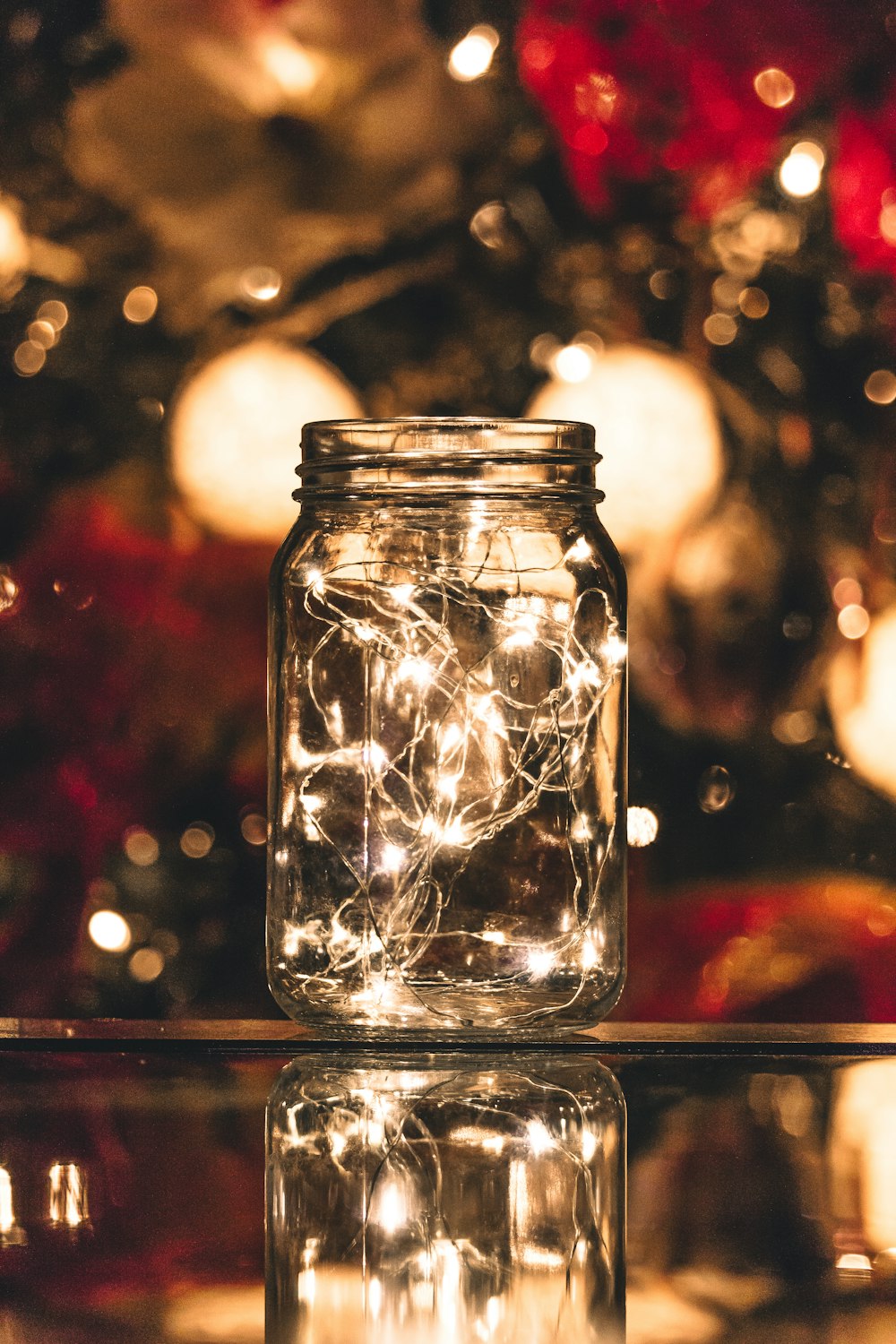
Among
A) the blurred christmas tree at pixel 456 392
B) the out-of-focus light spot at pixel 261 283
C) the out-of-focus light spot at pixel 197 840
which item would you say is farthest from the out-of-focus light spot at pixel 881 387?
the out-of-focus light spot at pixel 197 840

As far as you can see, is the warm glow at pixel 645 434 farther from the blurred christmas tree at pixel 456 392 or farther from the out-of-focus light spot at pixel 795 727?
the out-of-focus light spot at pixel 795 727

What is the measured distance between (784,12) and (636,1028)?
55 centimetres

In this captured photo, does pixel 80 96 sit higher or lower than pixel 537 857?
higher

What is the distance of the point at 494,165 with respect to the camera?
79 cm

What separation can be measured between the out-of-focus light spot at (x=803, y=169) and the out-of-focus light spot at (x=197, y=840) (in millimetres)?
471

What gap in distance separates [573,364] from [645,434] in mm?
55

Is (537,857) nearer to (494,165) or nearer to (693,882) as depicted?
(693,882)

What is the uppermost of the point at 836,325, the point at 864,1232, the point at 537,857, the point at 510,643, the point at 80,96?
the point at 80,96

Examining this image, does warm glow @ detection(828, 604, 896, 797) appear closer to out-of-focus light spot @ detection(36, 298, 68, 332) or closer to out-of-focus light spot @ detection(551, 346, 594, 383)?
out-of-focus light spot @ detection(551, 346, 594, 383)

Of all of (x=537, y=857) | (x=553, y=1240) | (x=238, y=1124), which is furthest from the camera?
(x=537, y=857)

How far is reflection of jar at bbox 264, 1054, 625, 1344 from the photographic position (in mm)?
396

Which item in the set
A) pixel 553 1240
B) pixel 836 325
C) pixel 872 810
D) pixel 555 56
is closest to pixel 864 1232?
pixel 553 1240

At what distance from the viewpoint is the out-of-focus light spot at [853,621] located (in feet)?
2.57

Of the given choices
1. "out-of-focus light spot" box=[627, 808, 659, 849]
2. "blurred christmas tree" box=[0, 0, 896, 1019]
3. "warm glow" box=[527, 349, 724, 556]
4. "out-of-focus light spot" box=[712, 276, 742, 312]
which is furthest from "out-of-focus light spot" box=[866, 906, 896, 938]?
"out-of-focus light spot" box=[712, 276, 742, 312]
